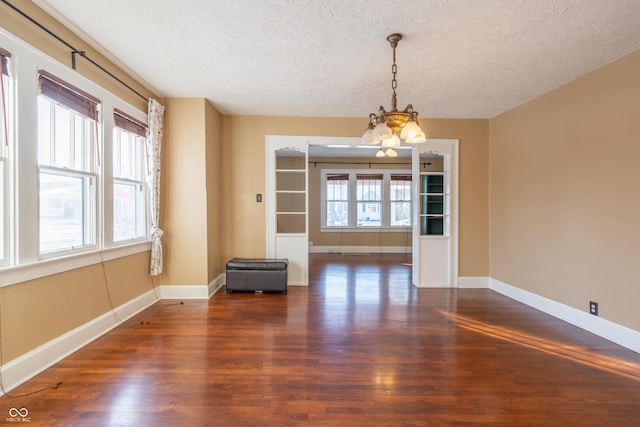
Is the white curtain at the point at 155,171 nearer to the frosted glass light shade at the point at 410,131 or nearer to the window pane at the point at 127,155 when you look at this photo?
the window pane at the point at 127,155

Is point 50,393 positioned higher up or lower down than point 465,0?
lower down

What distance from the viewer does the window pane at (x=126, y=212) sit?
132 inches

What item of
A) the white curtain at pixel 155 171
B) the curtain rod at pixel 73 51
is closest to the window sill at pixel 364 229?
the white curtain at pixel 155 171

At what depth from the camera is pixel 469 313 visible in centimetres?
367

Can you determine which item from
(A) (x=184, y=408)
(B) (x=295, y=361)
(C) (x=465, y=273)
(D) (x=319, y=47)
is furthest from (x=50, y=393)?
(C) (x=465, y=273)

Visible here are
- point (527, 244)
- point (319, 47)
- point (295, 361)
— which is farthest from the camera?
point (527, 244)

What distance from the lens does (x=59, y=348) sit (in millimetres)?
2477

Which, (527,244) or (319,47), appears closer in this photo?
(319,47)

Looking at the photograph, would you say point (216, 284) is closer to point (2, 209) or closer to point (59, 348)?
point (59, 348)

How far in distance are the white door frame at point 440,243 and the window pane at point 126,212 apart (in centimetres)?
390

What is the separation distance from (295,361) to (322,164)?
6.35m

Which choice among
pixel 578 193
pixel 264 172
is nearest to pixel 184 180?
pixel 264 172

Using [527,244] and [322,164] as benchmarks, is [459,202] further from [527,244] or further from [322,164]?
[322,164]

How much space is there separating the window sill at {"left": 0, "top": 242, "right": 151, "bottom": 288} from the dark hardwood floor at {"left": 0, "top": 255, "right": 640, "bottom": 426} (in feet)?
2.39
